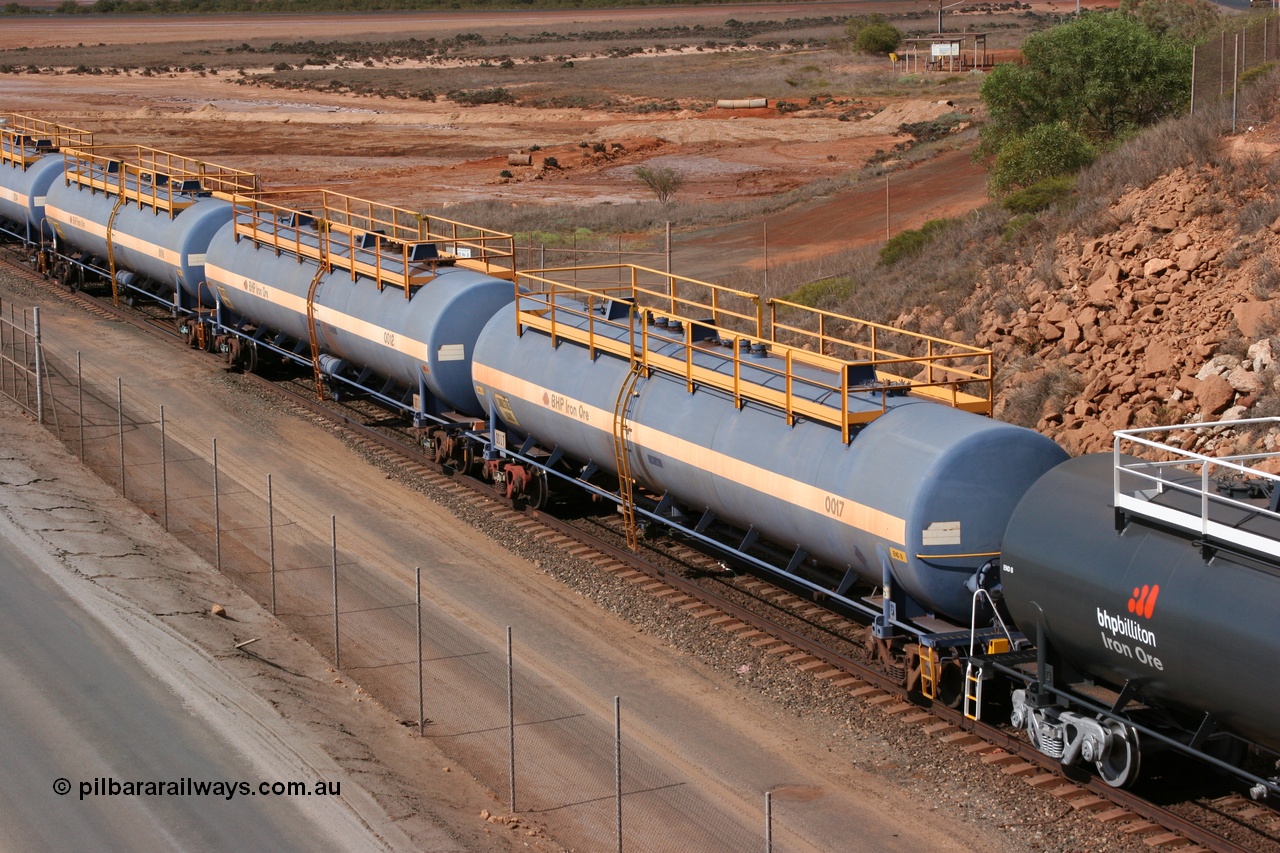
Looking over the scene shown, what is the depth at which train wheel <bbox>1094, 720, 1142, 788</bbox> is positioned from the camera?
1483cm

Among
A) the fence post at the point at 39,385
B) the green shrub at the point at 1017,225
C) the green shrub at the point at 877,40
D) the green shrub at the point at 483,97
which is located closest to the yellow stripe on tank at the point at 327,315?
the fence post at the point at 39,385

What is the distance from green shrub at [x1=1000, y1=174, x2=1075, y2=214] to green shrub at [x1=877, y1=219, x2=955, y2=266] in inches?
144

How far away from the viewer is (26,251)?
52.0 metres

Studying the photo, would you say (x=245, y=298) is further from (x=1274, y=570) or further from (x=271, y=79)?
(x=271, y=79)

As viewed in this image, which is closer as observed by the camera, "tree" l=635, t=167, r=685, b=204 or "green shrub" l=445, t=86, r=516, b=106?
"tree" l=635, t=167, r=685, b=204

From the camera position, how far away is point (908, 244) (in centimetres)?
4019

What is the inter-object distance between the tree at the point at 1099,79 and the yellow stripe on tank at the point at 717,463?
24.6 metres

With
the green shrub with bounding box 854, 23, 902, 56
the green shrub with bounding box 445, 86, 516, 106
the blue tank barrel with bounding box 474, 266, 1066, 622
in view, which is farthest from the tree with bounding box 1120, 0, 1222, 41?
the green shrub with bounding box 854, 23, 902, 56

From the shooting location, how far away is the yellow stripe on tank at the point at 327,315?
88.2ft

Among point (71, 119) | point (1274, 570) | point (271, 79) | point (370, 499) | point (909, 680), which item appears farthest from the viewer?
point (271, 79)

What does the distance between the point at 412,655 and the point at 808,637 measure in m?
5.56

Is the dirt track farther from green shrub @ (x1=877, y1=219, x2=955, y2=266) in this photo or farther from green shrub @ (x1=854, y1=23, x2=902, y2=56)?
green shrub @ (x1=854, y1=23, x2=902, y2=56)

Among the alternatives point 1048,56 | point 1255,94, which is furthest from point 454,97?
point 1255,94

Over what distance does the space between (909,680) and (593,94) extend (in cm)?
10188
